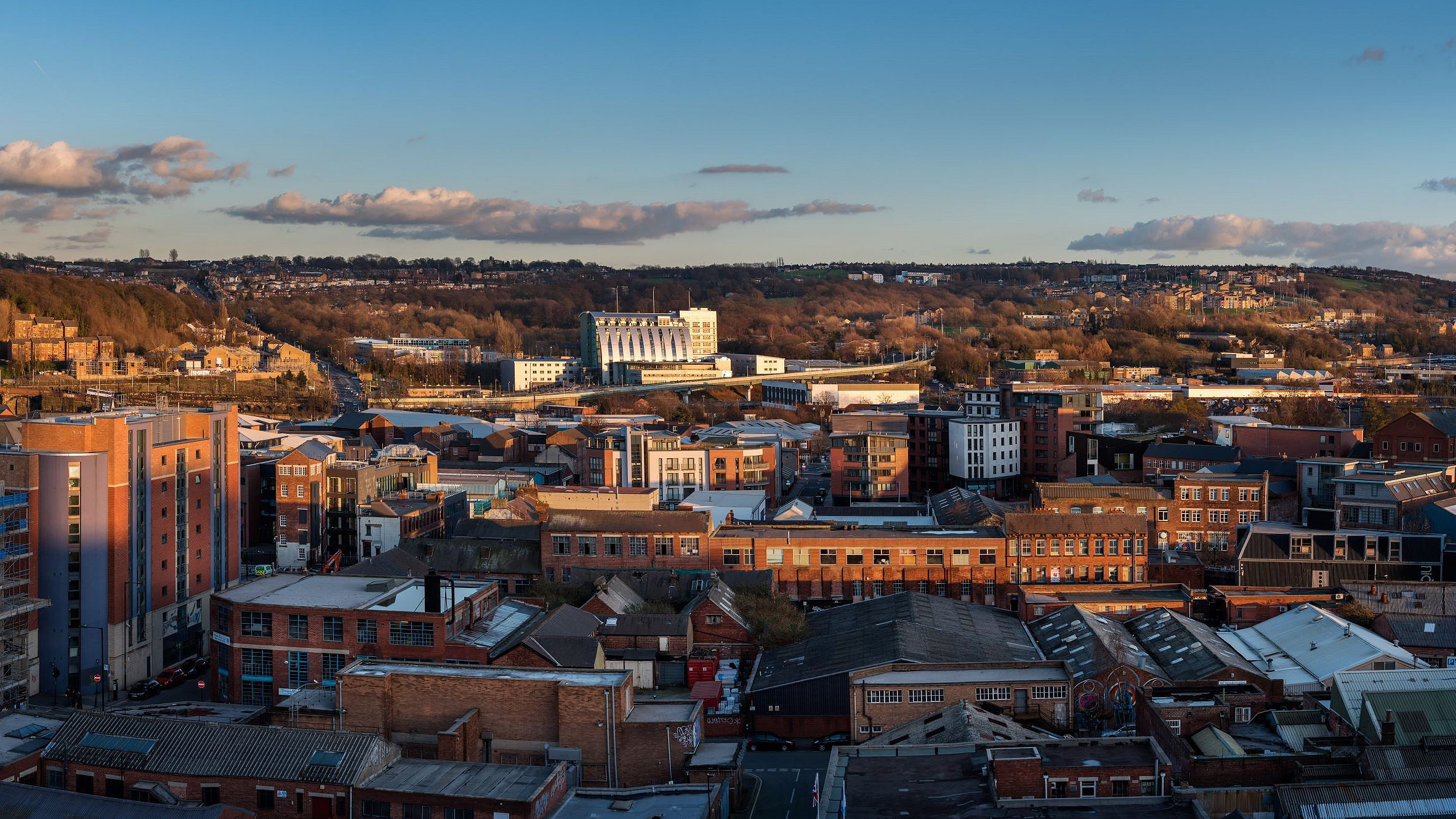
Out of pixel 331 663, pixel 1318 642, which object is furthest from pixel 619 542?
pixel 1318 642

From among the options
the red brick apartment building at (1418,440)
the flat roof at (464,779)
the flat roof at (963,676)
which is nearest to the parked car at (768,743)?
the flat roof at (963,676)

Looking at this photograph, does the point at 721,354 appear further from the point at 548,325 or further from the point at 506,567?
the point at 506,567

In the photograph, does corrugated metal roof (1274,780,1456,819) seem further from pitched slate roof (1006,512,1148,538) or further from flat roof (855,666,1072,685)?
pitched slate roof (1006,512,1148,538)

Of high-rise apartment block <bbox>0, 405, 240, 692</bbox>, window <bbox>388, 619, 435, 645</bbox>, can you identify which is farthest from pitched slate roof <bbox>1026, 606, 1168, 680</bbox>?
high-rise apartment block <bbox>0, 405, 240, 692</bbox>

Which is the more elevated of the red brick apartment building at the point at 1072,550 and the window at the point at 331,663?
the red brick apartment building at the point at 1072,550

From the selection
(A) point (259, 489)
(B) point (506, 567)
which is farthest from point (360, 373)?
(B) point (506, 567)

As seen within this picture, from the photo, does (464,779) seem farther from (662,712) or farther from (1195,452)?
(1195,452)

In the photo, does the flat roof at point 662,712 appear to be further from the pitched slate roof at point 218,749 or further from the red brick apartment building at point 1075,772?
the red brick apartment building at point 1075,772
